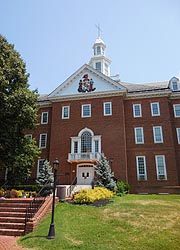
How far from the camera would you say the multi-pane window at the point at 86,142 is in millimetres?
26438

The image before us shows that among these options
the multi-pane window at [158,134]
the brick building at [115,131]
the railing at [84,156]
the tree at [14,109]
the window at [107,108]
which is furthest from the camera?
the window at [107,108]

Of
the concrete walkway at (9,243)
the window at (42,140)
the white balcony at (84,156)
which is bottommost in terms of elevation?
the concrete walkway at (9,243)

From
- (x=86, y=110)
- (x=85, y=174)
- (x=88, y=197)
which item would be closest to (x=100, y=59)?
(x=86, y=110)

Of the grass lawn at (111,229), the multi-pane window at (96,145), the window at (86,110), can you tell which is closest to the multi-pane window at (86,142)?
Answer: the multi-pane window at (96,145)

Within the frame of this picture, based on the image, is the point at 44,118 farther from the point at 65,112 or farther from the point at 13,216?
the point at 13,216

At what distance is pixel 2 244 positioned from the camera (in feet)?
29.1

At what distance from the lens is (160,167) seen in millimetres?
25094

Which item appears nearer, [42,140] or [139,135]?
[139,135]

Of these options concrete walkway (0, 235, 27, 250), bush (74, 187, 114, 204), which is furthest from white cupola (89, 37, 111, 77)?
concrete walkway (0, 235, 27, 250)

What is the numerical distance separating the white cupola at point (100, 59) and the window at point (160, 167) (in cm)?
1804

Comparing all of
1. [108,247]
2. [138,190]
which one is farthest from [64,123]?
[108,247]

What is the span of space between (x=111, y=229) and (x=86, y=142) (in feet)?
56.7

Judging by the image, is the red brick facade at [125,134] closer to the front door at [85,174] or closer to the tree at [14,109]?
the front door at [85,174]

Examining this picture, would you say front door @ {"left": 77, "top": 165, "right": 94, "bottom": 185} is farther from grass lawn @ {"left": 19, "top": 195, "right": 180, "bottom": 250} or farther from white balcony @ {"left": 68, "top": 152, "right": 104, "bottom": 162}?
grass lawn @ {"left": 19, "top": 195, "right": 180, "bottom": 250}
